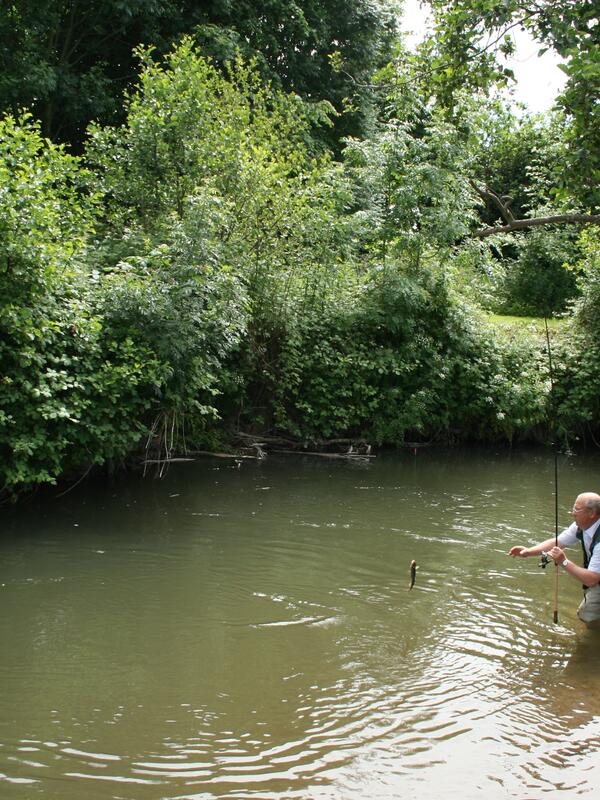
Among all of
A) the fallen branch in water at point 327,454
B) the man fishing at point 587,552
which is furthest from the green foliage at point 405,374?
the man fishing at point 587,552

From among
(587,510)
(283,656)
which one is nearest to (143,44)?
(587,510)

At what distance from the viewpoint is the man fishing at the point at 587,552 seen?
6.84 meters

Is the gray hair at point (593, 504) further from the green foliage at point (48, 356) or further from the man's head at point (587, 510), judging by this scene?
the green foliage at point (48, 356)

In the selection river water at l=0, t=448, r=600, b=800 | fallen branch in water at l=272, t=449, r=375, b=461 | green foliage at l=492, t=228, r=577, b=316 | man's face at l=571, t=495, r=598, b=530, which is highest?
green foliage at l=492, t=228, r=577, b=316

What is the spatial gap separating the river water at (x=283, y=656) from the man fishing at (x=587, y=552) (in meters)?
0.22

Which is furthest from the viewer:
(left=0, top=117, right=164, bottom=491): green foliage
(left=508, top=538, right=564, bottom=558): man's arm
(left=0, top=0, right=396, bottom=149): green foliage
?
(left=0, top=0, right=396, bottom=149): green foliage

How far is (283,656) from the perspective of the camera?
650cm

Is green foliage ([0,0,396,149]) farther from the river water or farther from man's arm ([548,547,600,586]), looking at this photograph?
man's arm ([548,547,600,586])

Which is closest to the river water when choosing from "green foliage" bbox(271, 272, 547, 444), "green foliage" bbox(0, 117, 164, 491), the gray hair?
"green foliage" bbox(0, 117, 164, 491)

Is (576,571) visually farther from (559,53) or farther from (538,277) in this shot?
Result: (538,277)

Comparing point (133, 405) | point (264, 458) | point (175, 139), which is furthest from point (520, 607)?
point (175, 139)

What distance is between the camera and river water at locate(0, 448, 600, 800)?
15.8 feet

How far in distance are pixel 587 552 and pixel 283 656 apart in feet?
9.44

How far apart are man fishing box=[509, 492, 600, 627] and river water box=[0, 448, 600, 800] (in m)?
0.22
